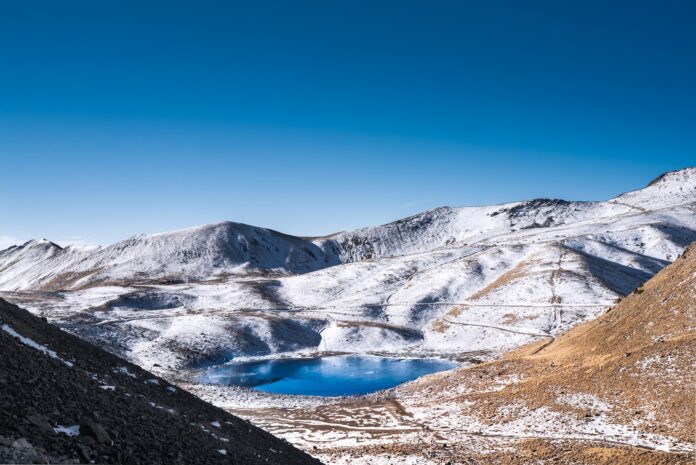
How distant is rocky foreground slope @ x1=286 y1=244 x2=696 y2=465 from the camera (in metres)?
24.1

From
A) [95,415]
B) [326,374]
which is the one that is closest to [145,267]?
[326,374]

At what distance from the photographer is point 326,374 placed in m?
68.4

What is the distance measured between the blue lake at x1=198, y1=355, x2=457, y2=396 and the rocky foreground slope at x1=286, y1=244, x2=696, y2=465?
1811 cm

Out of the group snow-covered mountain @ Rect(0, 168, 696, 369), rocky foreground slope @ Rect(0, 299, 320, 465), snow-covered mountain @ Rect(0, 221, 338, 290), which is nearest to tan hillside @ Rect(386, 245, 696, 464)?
rocky foreground slope @ Rect(0, 299, 320, 465)

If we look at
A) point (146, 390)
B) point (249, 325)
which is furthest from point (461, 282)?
point (146, 390)

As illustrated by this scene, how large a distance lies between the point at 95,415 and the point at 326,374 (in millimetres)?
59069

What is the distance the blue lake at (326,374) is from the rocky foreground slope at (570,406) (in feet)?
59.4

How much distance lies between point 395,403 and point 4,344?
1236 inches

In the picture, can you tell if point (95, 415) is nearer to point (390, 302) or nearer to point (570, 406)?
point (570, 406)

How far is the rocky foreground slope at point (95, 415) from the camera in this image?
9227 millimetres

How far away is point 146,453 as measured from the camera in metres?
11.2

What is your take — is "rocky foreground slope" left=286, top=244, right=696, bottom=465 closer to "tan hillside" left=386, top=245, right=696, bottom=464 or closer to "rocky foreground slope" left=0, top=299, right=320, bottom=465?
"tan hillside" left=386, top=245, right=696, bottom=464

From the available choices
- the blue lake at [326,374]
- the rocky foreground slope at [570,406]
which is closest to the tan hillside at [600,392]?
the rocky foreground slope at [570,406]

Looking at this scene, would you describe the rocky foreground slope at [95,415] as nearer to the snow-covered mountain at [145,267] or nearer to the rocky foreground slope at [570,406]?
the rocky foreground slope at [570,406]
